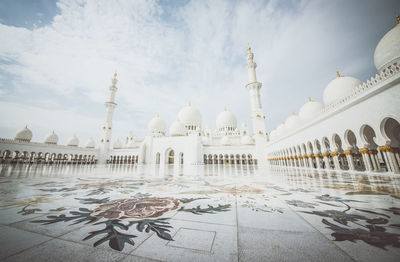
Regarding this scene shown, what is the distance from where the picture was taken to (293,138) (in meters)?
12.7

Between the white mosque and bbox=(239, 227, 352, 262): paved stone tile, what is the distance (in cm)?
731

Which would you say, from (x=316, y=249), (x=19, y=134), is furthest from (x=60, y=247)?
(x=19, y=134)

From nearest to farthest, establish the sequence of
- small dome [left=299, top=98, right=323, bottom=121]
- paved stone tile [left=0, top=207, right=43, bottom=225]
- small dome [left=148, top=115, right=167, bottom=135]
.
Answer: paved stone tile [left=0, top=207, right=43, bottom=225]
small dome [left=299, top=98, right=323, bottom=121]
small dome [left=148, top=115, right=167, bottom=135]

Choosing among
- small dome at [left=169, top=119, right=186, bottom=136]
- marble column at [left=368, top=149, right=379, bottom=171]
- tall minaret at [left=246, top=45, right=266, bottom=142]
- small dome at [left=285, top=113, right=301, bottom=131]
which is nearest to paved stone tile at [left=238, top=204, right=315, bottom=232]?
marble column at [left=368, top=149, right=379, bottom=171]

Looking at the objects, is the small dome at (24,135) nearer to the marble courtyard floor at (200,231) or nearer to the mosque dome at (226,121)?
the marble courtyard floor at (200,231)

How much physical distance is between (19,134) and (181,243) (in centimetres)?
3067

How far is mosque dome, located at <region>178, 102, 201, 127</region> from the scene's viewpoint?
1144 inches

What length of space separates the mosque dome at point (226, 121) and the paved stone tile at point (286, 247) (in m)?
28.7

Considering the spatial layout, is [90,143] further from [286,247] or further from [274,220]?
[286,247]

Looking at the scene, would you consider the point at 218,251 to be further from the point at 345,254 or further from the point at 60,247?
the point at 60,247

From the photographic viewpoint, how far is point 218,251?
1019 millimetres

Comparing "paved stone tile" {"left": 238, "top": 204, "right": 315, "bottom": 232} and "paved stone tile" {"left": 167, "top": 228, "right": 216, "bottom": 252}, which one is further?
"paved stone tile" {"left": 238, "top": 204, "right": 315, "bottom": 232}

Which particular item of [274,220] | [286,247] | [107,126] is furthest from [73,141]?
[286,247]

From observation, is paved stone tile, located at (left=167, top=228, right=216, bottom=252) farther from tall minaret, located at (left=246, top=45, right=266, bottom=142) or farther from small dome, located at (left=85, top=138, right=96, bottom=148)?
small dome, located at (left=85, top=138, right=96, bottom=148)
